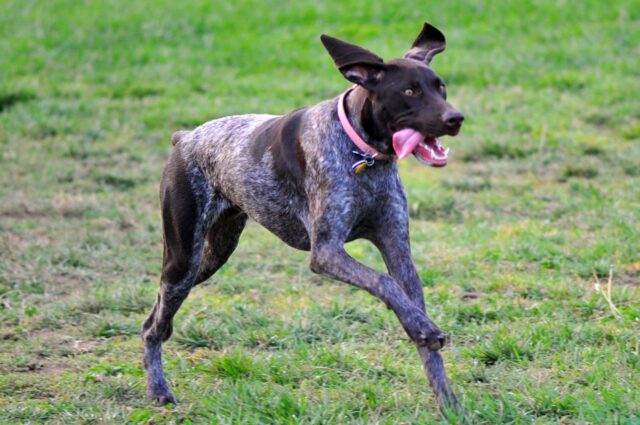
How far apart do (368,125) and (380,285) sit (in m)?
0.85

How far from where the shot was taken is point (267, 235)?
9.03 meters

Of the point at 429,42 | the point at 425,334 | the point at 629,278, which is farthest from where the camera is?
the point at 629,278

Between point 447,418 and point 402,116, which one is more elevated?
point 402,116

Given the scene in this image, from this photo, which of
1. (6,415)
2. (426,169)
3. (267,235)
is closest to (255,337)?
(6,415)

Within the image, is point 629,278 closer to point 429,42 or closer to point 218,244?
point 429,42

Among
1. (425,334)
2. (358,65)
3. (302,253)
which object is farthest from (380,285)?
(302,253)

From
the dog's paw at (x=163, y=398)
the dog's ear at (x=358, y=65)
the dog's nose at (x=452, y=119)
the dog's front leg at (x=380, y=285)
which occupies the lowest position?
the dog's paw at (x=163, y=398)

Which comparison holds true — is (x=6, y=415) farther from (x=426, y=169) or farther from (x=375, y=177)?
(x=426, y=169)

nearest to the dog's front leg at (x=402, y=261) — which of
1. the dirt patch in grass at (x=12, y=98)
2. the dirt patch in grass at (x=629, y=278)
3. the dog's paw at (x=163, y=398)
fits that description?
the dog's paw at (x=163, y=398)

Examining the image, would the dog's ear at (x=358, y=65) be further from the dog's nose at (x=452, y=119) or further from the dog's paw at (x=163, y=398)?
the dog's paw at (x=163, y=398)

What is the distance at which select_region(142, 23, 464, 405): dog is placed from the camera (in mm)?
5016

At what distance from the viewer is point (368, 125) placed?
527 centimetres

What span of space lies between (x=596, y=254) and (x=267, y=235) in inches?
109

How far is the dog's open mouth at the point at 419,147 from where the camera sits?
196 inches
